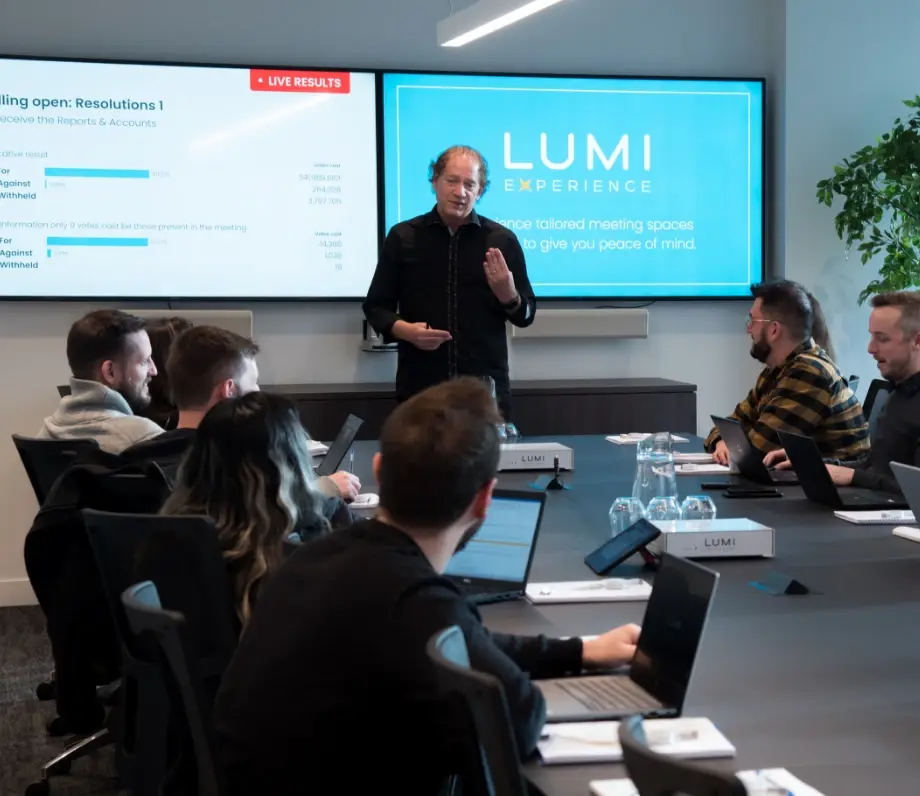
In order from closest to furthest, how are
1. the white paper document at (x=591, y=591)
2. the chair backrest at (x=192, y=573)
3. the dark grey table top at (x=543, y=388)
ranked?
the chair backrest at (x=192, y=573), the white paper document at (x=591, y=591), the dark grey table top at (x=543, y=388)

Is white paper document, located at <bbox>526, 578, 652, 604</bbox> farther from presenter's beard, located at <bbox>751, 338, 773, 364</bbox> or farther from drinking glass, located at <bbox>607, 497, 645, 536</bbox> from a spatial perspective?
presenter's beard, located at <bbox>751, 338, 773, 364</bbox>

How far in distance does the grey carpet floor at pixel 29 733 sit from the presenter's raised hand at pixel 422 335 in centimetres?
167

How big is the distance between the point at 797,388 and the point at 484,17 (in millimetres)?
1957

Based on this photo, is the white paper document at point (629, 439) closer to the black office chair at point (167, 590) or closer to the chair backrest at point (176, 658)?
the black office chair at point (167, 590)

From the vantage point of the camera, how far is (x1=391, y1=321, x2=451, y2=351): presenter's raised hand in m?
3.96

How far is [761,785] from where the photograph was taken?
4.05ft

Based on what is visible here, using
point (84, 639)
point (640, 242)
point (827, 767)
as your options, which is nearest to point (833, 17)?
point (640, 242)

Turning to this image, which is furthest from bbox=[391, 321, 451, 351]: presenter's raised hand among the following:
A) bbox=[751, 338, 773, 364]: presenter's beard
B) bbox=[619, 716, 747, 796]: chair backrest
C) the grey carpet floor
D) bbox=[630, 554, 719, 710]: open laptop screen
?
bbox=[619, 716, 747, 796]: chair backrest

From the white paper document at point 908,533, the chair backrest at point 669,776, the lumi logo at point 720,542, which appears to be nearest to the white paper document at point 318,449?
the lumi logo at point 720,542

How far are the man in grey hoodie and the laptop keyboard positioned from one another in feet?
5.76

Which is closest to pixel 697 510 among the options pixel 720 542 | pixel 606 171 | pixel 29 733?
pixel 720 542

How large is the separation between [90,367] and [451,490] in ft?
6.70

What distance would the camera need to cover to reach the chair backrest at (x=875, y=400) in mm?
3771

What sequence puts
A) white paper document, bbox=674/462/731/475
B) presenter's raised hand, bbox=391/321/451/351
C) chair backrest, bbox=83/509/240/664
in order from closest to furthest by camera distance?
chair backrest, bbox=83/509/240/664, white paper document, bbox=674/462/731/475, presenter's raised hand, bbox=391/321/451/351
